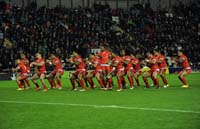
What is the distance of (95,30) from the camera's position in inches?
1895

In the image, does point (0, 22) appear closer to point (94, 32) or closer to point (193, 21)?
point (94, 32)

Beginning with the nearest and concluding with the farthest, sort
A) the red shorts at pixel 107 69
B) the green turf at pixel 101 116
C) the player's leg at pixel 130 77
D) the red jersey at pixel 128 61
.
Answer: the green turf at pixel 101 116 → the red shorts at pixel 107 69 → the player's leg at pixel 130 77 → the red jersey at pixel 128 61

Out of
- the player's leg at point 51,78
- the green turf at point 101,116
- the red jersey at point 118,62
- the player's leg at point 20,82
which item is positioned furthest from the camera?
the player's leg at point 51,78

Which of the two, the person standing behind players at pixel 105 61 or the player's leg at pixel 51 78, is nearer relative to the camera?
the person standing behind players at pixel 105 61

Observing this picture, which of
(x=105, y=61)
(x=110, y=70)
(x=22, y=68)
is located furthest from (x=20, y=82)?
(x=110, y=70)

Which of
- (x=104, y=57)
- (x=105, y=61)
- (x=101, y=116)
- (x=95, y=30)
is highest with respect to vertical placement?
(x=95, y=30)

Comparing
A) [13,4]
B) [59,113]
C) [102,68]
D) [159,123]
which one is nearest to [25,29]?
[13,4]

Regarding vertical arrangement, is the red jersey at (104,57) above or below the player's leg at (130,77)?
above

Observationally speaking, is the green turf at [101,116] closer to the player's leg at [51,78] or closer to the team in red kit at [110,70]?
the team in red kit at [110,70]

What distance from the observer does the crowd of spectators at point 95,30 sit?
41.6m

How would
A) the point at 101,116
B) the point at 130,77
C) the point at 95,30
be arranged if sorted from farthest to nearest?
the point at 95,30 → the point at 130,77 → the point at 101,116

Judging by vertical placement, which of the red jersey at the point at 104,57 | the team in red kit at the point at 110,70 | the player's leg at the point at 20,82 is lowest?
the player's leg at the point at 20,82

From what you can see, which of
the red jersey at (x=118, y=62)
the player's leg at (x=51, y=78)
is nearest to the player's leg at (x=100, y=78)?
the red jersey at (x=118, y=62)

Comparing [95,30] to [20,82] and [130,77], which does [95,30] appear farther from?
[130,77]
